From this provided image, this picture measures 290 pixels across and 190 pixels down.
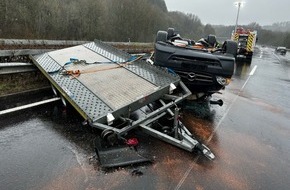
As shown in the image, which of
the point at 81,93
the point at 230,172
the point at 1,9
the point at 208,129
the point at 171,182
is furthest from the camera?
the point at 1,9

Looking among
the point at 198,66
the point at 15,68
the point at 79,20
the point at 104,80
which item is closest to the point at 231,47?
the point at 198,66

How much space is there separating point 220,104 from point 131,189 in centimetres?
418

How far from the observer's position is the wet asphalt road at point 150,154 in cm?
322

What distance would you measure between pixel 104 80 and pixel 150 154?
1.80 metres

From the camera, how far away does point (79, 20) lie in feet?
68.9

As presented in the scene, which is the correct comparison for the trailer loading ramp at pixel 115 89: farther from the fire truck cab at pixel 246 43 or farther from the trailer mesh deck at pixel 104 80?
the fire truck cab at pixel 246 43

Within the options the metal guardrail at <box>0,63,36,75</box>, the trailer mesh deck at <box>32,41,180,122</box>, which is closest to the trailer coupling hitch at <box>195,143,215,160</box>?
the trailer mesh deck at <box>32,41,180,122</box>

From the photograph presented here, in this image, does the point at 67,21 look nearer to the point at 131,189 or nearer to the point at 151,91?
the point at 151,91

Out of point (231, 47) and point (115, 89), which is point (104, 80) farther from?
point (231, 47)

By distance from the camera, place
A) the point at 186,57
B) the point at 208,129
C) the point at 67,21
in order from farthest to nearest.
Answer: the point at 67,21, the point at 186,57, the point at 208,129

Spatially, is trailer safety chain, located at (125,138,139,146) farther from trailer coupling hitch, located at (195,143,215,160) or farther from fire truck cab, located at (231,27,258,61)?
fire truck cab, located at (231,27,258,61)

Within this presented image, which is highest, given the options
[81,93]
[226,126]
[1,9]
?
[1,9]

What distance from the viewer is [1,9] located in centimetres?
1420

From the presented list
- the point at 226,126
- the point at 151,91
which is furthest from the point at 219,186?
the point at 226,126
